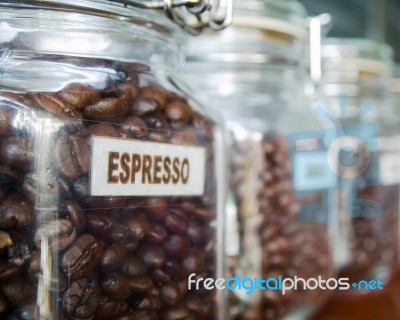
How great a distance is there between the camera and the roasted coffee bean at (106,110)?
15.0 inches

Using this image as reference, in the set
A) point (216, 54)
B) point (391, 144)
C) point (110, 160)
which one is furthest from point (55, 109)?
point (391, 144)

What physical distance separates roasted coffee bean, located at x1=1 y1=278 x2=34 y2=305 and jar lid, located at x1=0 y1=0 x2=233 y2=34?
0.19 m

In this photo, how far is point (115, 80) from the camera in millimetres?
422

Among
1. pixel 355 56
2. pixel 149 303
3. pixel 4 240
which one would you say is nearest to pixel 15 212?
pixel 4 240

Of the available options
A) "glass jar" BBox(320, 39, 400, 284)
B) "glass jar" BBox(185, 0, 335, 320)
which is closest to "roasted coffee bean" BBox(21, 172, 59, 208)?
"glass jar" BBox(185, 0, 335, 320)

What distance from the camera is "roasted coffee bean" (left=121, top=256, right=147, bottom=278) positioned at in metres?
0.39

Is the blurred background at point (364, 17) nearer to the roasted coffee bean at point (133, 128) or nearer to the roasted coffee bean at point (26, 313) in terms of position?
the roasted coffee bean at point (133, 128)

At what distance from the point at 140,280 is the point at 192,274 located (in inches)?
3.0

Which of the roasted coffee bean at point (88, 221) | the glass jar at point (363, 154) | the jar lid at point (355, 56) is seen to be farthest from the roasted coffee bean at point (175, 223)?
the jar lid at point (355, 56)

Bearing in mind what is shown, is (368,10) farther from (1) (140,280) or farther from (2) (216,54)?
(1) (140,280)

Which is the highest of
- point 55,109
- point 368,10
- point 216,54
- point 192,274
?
point 368,10

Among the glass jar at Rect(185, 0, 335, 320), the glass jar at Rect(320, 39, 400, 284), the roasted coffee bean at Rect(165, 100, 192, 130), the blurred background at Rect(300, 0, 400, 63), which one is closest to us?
the roasted coffee bean at Rect(165, 100, 192, 130)

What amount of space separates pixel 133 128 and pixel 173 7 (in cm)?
12
